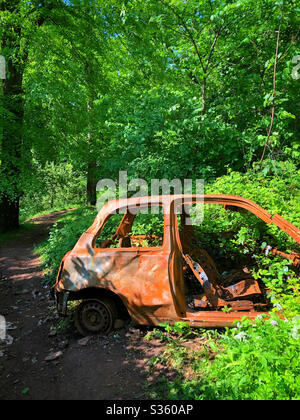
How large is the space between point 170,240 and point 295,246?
1.93 meters

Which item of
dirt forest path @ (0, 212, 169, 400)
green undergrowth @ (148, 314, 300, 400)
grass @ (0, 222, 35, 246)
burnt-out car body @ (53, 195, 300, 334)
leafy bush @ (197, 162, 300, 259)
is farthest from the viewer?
grass @ (0, 222, 35, 246)

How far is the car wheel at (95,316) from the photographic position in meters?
3.78

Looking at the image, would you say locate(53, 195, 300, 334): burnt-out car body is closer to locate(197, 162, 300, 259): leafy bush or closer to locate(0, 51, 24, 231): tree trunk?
locate(197, 162, 300, 259): leafy bush

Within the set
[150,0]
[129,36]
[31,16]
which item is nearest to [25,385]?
[150,0]

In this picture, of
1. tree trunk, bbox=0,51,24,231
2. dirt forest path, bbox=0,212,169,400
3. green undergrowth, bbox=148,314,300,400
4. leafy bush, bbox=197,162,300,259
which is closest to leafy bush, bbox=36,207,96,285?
dirt forest path, bbox=0,212,169,400

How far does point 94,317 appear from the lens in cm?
385

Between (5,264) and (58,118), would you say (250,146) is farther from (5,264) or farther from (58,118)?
(5,264)

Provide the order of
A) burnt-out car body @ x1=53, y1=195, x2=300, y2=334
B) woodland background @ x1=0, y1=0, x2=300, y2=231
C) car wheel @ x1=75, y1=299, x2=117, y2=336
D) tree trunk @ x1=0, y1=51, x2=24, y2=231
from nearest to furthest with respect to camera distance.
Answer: burnt-out car body @ x1=53, y1=195, x2=300, y2=334, car wheel @ x1=75, y1=299, x2=117, y2=336, woodland background @ x1=0, y1=0, x2=300, y2=231, tree trunk @ x1=0, y1=51, x2=24, y2=231

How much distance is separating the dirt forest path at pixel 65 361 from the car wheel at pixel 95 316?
0.12 metres

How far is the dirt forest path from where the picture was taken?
286cm

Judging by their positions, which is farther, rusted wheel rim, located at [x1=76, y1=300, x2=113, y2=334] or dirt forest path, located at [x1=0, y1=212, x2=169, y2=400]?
rusted wheel rim, located at [x1=76, y1=300, x2=113, y2=334]

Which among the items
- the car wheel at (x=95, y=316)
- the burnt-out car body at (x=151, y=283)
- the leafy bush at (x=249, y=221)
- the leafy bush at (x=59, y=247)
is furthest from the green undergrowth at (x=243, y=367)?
the leafy bush at (x=59, y=247)

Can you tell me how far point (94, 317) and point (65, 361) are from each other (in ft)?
2.15

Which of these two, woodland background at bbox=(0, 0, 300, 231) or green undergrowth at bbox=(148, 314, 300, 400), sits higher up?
woodland background at bbox=(0, 0, 300, 231)
